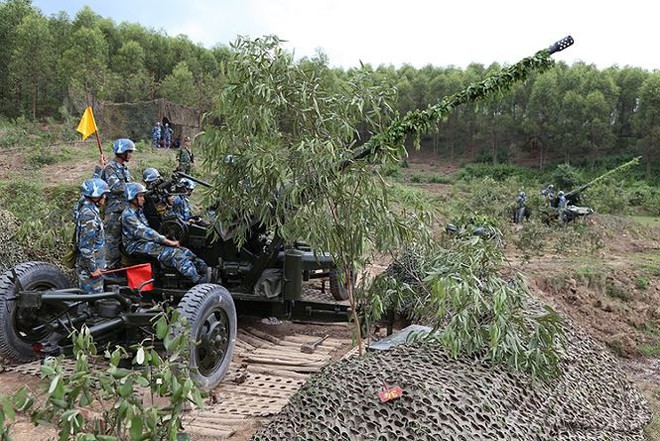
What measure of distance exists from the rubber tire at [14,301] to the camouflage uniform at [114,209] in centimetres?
60

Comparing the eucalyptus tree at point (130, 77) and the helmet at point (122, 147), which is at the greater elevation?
the eucalyptus tree at point (130, 77)

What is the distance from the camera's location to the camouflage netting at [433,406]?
3.66 metres

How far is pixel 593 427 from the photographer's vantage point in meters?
4.58

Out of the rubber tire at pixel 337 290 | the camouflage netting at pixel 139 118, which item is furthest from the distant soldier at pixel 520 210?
the camouflage netting at pixel 139 118

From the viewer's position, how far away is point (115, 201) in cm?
644

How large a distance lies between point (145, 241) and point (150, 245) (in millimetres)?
60

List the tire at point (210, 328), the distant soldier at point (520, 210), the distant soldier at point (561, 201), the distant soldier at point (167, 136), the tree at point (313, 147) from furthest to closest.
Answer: the distant soldier at point (167, 136), the distant soldier at point (520, 210), the distant soldier at point (561, 201), the tire at point (210, 328), the tree at point (313, 147)

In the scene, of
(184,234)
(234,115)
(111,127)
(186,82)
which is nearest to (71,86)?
(111,127)

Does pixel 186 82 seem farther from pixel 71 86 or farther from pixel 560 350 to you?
pixel 560 350

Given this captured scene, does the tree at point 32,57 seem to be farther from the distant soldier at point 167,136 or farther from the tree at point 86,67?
the distant soldier at point 167,136

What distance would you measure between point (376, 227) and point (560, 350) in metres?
2.03

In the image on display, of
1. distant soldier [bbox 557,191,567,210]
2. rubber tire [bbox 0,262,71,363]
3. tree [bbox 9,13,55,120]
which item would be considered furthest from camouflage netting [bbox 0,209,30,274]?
tree [bbox 9,13,55,120]

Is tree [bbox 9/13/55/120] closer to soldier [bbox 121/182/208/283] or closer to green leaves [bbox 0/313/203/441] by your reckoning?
soldier [bbox 121/182/208/283]

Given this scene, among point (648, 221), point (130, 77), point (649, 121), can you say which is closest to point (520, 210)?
point (648, 221)
